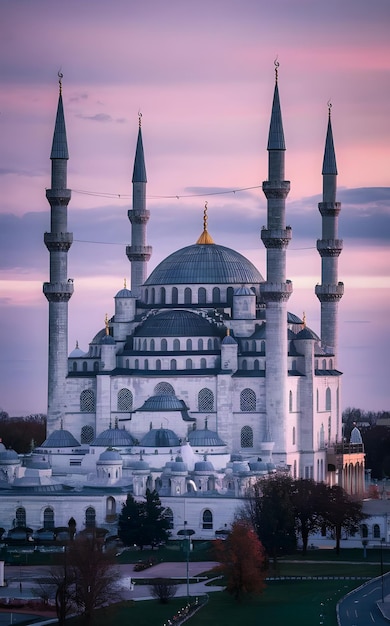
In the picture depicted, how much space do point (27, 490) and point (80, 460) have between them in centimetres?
899

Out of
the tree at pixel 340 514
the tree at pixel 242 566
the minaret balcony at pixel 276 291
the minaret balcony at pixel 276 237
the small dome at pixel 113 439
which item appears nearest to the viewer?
the tree at pixel 242 566

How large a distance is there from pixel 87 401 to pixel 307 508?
76.3 ft

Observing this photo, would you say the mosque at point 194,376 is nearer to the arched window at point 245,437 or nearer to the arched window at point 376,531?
the arched window at point 245,437

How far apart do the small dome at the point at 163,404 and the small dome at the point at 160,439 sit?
221 centimetres

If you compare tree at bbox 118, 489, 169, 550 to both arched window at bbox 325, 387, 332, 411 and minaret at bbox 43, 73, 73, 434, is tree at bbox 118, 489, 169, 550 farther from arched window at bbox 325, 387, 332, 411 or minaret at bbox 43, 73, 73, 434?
arched window at bbox 325, 387, 332, 411

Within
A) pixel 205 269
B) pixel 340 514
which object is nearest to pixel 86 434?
pixel 205 269

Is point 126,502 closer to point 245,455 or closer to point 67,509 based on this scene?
point 67,509

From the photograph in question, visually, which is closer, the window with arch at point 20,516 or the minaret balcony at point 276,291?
the window with arch at point 20,516

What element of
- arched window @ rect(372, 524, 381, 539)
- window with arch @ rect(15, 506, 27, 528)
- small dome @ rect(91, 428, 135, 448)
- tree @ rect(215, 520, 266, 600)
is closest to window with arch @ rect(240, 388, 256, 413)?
small dome @ rect(91, 428, 135, 448)

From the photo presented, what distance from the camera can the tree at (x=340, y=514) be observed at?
380 feet

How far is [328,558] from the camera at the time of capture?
374ft

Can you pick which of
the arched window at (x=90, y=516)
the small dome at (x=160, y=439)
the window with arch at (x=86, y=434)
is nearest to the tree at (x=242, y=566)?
the arched window at (x=90, y=516)

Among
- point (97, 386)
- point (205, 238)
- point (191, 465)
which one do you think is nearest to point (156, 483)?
point (191, 465)

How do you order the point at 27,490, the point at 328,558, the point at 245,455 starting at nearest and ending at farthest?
1. the point at 328,558
2. the point at 27,490
3. the point at 245,455
